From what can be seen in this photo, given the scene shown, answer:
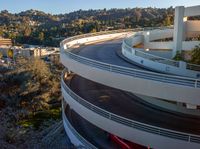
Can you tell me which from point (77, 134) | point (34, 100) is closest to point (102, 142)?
point (77, 134)

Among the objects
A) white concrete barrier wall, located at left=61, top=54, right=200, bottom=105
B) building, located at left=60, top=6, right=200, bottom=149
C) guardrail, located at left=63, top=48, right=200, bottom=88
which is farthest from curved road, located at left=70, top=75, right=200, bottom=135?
guardrail, located at left=63, top=48, right=200, bottom=88

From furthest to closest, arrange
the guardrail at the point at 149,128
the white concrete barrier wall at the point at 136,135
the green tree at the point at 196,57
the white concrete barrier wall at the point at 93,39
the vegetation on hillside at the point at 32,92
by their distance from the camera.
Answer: the vegetation on hillside at the point at 32,92, the white concrete barrier wall at the point at 93,39, the green tree at the point at 196,57, the white concrete barrier wall at the point at 136,135, the guardrail at the point at 149,128

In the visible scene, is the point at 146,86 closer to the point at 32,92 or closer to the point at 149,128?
the point at 149,128

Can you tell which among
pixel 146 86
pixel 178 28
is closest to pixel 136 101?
pixel 146 86

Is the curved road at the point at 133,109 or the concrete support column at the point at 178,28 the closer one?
the curved road at the point at 133,109

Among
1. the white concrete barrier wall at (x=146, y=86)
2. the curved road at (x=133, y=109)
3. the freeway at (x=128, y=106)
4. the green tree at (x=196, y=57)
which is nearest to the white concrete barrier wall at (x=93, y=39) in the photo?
the freeway at (x=128, y=106)

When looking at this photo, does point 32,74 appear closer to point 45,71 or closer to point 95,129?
point 45,71

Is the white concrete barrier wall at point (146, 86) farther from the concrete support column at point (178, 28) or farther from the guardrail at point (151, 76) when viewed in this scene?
the concrete support column at point (178, 28)
